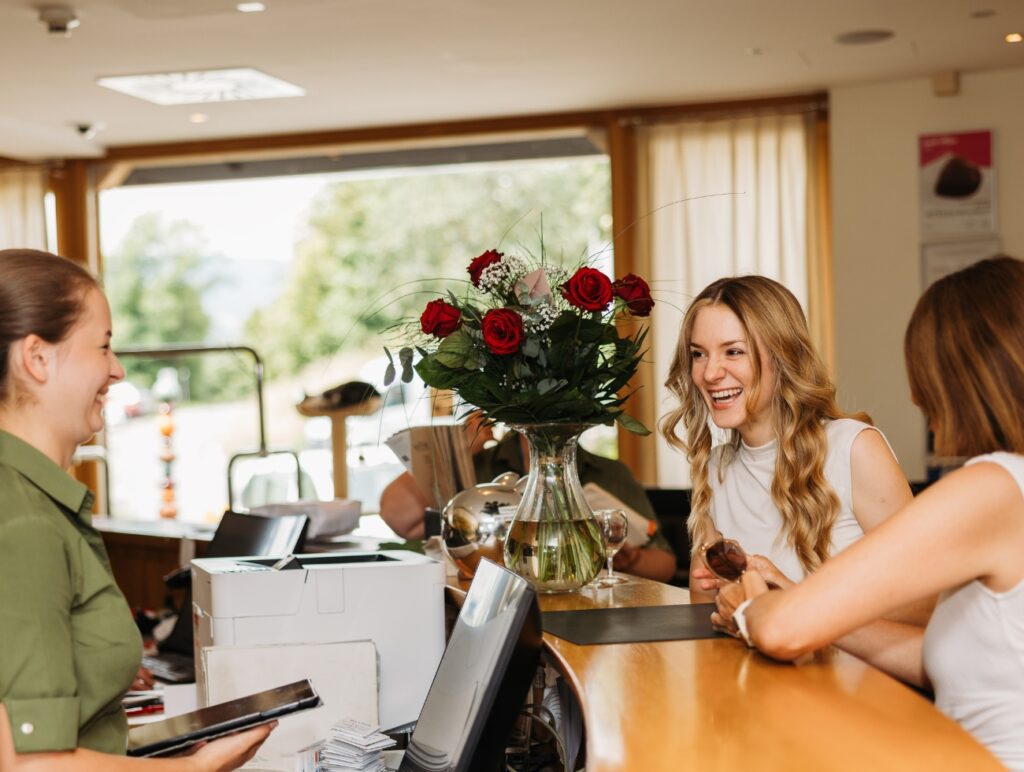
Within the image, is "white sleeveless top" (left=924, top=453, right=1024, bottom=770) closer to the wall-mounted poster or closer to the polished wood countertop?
the polished wood countertop

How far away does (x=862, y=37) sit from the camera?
5262 mm

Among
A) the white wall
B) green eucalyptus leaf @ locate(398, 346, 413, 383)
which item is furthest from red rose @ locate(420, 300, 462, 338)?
the white wall

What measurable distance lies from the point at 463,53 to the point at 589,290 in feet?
11.7

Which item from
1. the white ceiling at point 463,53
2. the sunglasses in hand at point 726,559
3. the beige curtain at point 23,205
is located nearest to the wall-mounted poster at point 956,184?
the white ceiling at point 463,53

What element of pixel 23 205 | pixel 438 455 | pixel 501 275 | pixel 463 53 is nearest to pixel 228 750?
pixel 501 275

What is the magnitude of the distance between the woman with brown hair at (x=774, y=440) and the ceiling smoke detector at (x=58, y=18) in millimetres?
3109

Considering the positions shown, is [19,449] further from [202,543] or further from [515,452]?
[202,543]

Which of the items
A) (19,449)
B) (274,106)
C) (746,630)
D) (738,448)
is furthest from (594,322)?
(274,106)

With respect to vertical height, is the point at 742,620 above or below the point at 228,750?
above

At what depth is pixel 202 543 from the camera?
4.07m

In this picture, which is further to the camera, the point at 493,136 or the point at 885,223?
the point at 493,136

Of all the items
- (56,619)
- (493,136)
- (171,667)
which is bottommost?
(171,667)

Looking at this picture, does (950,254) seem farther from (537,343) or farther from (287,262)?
(287,262)

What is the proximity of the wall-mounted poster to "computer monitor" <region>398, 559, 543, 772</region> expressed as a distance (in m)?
5.02
